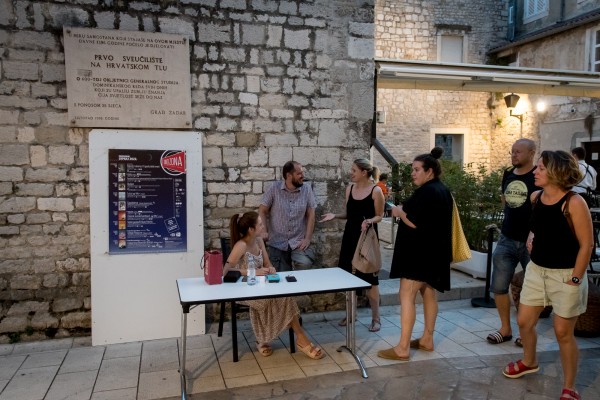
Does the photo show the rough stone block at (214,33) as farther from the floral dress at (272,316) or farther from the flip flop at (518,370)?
the flip flop at (518,370)

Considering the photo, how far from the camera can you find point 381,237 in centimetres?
920

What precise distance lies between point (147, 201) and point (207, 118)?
3.22 feet

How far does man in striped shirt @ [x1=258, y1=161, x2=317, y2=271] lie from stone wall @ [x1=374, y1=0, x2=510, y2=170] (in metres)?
10.8

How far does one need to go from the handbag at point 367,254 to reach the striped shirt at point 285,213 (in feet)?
2.14

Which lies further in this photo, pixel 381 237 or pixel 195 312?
pixel 381 237

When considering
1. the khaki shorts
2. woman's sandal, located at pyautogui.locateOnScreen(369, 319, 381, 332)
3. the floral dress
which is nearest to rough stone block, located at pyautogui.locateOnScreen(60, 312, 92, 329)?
the floral dress

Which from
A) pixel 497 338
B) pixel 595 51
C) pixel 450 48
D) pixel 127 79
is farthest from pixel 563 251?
pixel 450 48

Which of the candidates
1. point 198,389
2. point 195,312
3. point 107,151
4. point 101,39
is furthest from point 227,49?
point 198,389

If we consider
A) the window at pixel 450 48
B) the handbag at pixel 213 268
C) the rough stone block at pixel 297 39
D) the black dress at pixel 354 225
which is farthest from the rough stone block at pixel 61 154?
the window at pixel 450 48

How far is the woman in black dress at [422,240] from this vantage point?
3.62 m

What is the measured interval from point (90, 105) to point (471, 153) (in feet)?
49.1

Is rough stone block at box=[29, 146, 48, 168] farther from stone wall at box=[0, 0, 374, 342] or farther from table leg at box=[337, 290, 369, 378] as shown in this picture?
table leg at box=[337, 290, 369, 378]

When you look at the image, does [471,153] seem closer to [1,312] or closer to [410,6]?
[410,6]

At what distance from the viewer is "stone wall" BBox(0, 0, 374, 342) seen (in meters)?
4.05
